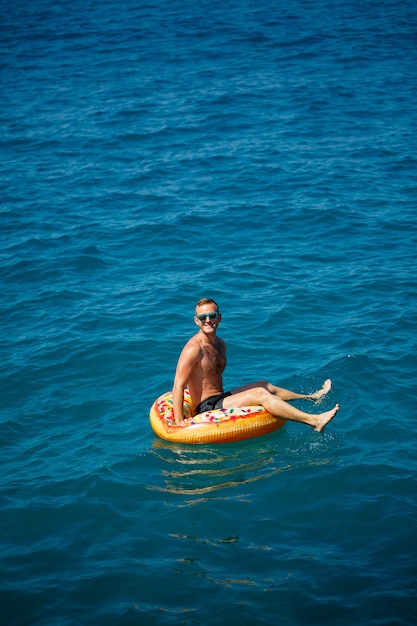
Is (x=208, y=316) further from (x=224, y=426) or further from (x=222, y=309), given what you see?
(x=222, y=309)

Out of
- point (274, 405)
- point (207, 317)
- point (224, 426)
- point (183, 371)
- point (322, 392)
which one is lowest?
point (322, 392)

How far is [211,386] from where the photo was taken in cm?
867

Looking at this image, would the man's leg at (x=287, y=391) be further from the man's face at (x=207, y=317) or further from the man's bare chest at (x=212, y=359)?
the man's face at (x=207, y=317)

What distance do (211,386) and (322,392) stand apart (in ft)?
4.87

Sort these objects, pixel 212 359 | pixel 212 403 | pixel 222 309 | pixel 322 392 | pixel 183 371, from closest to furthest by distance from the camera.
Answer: pixel 183 371 < pixel 212 359 < pixel 212 403 < pixel 322 392 < pixel 222 309

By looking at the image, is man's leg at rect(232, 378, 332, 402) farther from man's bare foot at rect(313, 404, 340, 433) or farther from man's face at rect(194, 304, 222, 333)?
man's face at rect(194, 304, 222, 333)

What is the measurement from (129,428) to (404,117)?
508 inches

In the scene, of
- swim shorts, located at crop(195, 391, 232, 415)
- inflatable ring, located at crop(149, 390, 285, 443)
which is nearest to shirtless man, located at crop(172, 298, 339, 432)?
swim shorts, located at crop(195, 391, 232, 415)

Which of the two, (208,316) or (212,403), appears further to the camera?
(212,403)

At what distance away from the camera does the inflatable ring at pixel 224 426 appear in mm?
8250

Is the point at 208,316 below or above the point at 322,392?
above

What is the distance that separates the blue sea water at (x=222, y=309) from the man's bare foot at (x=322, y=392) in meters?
0.20

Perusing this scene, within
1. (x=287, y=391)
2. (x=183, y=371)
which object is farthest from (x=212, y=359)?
(x=287, y=391)

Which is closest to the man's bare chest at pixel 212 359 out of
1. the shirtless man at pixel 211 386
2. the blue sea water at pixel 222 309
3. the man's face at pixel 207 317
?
the shirtless man at pixel 211 386
